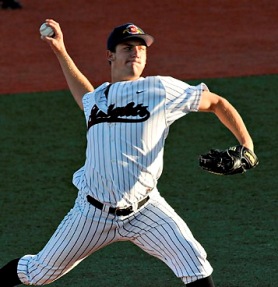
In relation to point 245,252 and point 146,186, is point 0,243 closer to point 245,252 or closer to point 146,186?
point 245,252

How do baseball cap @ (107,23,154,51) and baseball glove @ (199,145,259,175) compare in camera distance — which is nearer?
baseball glove @ (199,145,259,175)

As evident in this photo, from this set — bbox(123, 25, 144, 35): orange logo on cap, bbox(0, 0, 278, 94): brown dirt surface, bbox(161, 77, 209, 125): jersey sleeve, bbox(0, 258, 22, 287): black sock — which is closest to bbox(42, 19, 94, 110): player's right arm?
bbox(123, 25, 144, 35): orange logo on cap

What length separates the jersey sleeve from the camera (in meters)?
5.53

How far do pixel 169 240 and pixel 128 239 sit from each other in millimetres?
261

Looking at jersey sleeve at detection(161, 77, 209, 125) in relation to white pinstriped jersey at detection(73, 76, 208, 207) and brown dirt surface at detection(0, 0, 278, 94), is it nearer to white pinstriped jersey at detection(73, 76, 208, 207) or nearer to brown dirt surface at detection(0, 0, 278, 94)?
white pinstriped jersey at detection(73, 76, 208, 207)

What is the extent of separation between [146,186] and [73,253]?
556 millimetres

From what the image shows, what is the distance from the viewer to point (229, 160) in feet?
17.4

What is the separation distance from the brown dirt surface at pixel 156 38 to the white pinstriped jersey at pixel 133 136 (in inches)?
286

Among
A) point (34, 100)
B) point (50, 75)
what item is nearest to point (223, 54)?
point (50, 75)

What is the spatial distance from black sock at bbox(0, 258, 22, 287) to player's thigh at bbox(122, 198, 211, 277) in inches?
29.4

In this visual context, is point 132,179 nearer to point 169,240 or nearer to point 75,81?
point 169,240

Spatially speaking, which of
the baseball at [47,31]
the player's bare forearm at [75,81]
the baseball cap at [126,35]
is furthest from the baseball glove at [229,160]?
the baseball at [47,31]

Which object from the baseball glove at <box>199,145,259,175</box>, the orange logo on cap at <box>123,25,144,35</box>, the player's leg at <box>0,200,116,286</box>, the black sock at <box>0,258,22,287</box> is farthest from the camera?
the black sock at <box>0,258,22,287</box>

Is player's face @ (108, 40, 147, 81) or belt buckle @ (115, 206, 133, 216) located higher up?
player's face @ (108, 40, 147, 81)
